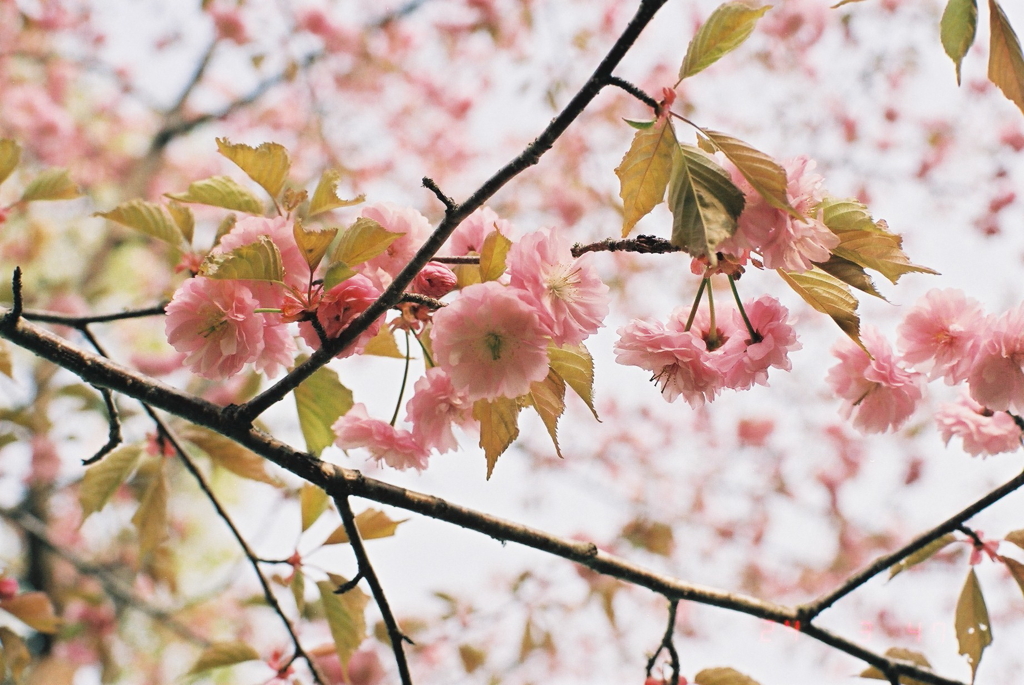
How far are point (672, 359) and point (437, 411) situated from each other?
277 mm

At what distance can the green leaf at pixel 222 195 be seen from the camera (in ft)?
2.79

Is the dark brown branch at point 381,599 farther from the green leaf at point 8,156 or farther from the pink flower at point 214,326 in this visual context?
the green leaf at point 8,156

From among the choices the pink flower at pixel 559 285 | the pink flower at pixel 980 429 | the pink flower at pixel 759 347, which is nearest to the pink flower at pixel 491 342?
the pink flower at pixel 559 285

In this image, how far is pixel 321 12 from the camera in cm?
432

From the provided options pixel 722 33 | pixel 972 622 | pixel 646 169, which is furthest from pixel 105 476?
pixel 972 622

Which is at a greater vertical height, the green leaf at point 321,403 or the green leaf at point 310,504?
the green leaf at point 321,403

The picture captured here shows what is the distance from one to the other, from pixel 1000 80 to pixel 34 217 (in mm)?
5086

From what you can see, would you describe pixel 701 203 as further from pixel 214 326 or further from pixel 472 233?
pixel 214 326

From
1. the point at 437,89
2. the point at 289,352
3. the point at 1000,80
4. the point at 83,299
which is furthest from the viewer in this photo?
the point at 437,89

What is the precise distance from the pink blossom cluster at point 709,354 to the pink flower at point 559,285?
12 cm

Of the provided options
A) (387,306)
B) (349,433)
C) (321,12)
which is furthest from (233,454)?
(321,12)

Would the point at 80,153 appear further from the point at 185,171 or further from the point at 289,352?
the point at 289,352

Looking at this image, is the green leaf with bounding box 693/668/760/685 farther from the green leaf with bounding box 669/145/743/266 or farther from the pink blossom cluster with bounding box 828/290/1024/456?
the green leaf with bounding box 669/145/743/266

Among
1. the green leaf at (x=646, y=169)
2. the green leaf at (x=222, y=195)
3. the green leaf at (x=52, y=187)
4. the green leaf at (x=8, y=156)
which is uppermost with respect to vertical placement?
the green leaf at (x=52, y=187)
